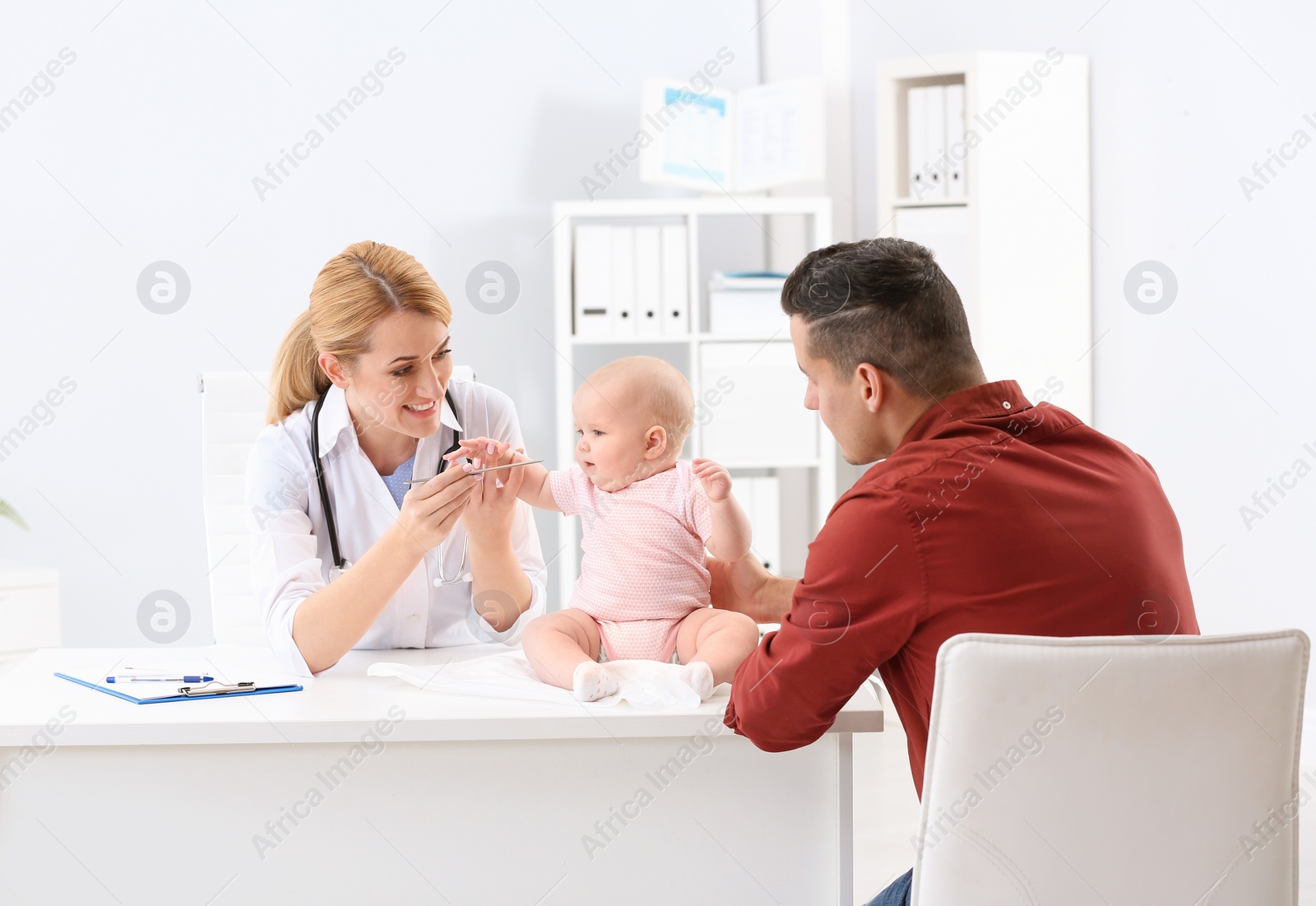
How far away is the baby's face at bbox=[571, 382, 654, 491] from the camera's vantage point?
65.9 inches

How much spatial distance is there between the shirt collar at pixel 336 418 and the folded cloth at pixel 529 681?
1.43 ft

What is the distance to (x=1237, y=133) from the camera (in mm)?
3439

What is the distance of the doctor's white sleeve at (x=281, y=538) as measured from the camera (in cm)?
160

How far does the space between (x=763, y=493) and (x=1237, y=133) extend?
1880 millimetres

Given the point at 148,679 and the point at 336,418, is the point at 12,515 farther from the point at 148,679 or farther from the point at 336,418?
the point at 148,679

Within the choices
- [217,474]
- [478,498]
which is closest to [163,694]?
[478,498]

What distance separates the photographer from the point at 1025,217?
148 inches

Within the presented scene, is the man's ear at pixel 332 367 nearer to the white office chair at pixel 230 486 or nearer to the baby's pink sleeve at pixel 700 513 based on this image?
the white office chair at pixel 230 486

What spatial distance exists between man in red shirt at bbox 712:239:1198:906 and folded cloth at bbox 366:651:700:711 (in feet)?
0.34

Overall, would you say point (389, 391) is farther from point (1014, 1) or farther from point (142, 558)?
point (1014, 1)

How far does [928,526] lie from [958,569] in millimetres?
54

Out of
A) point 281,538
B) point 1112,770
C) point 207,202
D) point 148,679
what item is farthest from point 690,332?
point 1112,770

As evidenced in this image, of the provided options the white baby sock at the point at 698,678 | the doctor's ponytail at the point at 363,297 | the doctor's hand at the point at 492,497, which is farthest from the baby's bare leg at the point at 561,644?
the doctor's ponytail at the point at 363,297

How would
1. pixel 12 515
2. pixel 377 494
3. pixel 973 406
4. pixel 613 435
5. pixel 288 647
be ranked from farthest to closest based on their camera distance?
1. pixel 12 515
2. pixel 377 494
3. pixel 613 435
4. pixel 288 647
5. pixel 973 406
